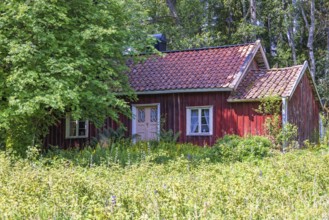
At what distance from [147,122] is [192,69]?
296 cm

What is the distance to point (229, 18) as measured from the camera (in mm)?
33875

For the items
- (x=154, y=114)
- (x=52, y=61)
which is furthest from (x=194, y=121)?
(x=52, y=61)

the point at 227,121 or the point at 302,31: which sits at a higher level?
the point at 302,31

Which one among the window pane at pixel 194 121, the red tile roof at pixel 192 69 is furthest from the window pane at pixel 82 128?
the window pane at pixel 194 121

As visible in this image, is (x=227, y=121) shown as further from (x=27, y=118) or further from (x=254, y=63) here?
(x=27, y=118)

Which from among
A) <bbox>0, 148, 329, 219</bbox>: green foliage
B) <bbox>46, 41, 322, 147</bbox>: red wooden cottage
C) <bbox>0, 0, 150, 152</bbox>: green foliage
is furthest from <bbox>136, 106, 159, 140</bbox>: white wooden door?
<bbox>0, 148, 329, 219</bbox>: green foliage

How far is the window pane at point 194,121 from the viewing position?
1878 centimetres

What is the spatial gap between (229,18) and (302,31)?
5241 millimetres

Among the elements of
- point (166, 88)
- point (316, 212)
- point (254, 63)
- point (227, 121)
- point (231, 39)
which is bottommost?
point (316, 212)

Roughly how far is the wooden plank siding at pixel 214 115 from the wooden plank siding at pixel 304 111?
1687 mm

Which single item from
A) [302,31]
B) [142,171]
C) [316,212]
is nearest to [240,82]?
[142,171]

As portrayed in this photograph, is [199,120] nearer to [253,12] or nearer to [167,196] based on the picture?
[167,196]

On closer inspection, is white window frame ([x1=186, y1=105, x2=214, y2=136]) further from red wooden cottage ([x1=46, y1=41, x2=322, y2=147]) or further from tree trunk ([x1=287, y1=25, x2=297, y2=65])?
tree trunk ([x1=287, y1=25, x2=297, y2=65])

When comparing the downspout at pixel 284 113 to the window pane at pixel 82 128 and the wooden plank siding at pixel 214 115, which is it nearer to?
the wooden plank siding at pixel 214 115
